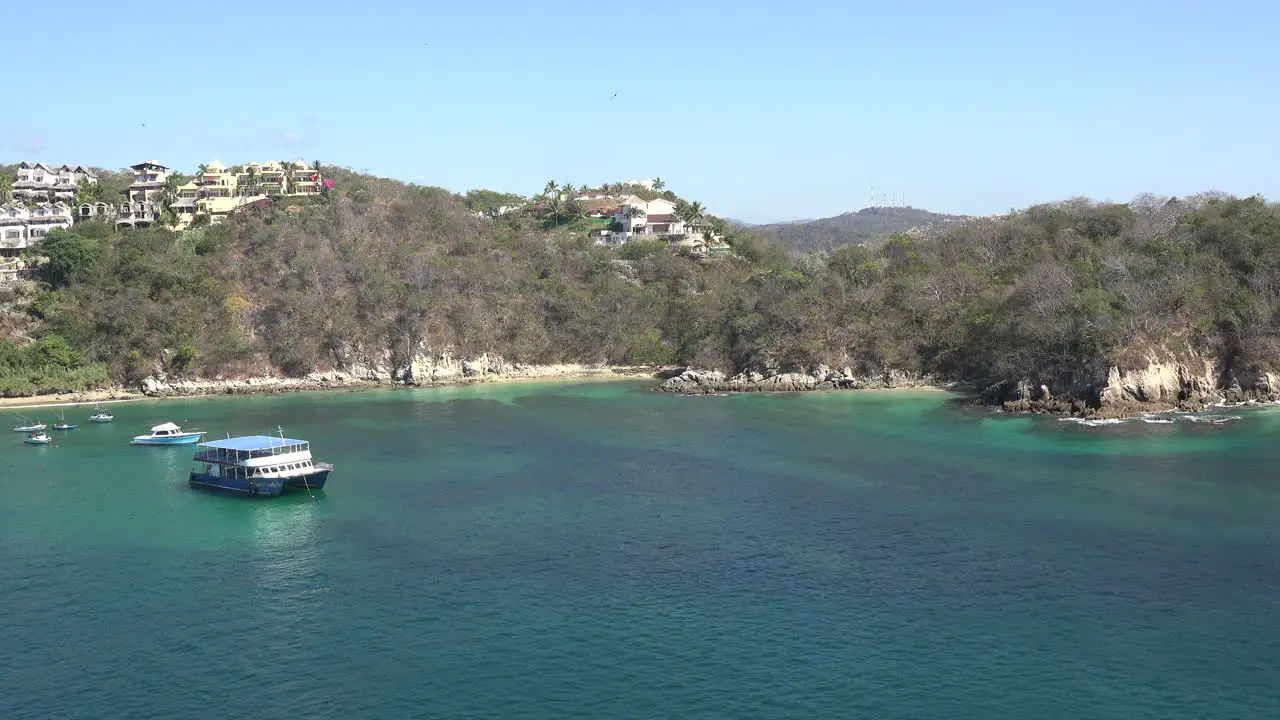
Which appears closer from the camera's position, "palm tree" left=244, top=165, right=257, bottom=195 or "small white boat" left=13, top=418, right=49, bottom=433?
"small white boat" left=13, top=418, right=49, bottom=433

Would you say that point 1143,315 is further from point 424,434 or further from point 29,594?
point 29,594

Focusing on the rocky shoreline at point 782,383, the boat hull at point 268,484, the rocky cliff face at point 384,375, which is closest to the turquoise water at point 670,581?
the boat hull at point 268,484

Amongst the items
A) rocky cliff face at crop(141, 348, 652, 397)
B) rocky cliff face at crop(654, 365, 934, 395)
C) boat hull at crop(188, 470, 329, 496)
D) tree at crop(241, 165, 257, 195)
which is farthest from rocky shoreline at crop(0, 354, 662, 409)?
tree at crop(241, 165, 257, 195)

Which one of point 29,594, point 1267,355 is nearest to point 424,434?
point 29,594

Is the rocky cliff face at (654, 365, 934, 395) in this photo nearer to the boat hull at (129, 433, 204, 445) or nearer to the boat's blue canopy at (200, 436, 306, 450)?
the boat hull at (129, 433, 204, 445)

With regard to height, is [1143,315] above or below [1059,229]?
below
